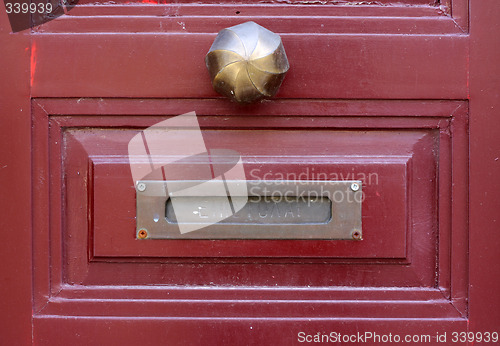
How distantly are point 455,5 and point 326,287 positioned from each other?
52 cm

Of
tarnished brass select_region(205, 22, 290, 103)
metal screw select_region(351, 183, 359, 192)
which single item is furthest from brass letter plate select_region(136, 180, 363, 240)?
tarnished brass select_region(205, 22, 290, 103)

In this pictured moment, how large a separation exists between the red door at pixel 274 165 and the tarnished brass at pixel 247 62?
0.24ft

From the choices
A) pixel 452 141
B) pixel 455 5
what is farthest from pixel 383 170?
pixel 455 5

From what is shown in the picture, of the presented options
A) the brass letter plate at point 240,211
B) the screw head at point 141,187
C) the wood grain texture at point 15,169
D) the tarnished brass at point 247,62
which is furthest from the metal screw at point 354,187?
the wood grain texture at point 15,169

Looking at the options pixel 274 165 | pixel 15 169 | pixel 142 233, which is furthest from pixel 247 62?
pixel 15 169

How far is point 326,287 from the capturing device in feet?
2.52

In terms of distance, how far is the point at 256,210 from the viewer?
75 centimetres

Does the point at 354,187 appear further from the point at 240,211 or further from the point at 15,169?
the point at 15,169

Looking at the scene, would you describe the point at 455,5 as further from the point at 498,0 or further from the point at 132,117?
the point at 132,117

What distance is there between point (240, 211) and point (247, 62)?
0.24 metres

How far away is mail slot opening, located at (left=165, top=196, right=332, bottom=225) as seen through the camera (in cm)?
74

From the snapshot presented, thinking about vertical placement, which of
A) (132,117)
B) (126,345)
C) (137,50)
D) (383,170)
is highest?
(137,50)

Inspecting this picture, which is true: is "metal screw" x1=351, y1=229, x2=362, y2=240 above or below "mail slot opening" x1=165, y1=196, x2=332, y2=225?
below

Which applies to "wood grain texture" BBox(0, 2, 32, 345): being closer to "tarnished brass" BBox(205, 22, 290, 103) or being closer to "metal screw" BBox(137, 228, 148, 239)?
"metal screw" BBox(137, 228, 148, 239)
